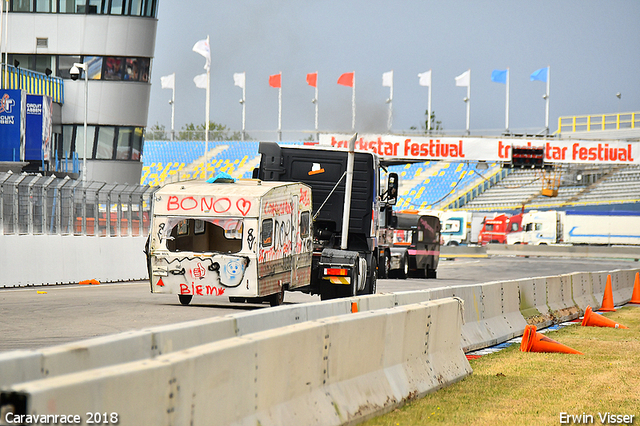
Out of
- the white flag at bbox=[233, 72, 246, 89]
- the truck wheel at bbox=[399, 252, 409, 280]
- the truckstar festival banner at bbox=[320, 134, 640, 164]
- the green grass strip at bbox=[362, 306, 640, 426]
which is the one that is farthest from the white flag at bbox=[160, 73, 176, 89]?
the green grass strip at bbox=[362, 306, 640, 426]

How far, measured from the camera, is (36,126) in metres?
42.7

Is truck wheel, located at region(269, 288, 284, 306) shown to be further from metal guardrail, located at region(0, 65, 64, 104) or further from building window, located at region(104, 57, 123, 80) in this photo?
building window, located at region(104, 57, 123, 80)

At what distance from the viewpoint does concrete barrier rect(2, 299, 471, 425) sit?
175 inches

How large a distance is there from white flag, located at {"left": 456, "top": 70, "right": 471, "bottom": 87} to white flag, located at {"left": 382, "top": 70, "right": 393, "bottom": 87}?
5241 millimetres

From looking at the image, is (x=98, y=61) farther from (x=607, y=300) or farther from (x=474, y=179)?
(x=474, y=179)

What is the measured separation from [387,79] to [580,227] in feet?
62.3

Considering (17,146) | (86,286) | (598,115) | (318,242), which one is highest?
(598,115)

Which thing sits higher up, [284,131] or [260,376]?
[284,131]

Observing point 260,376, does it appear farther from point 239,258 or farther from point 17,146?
point 17,146

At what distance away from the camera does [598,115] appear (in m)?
73.3

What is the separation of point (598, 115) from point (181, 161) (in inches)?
1494

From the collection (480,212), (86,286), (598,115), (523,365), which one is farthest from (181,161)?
(523,365)

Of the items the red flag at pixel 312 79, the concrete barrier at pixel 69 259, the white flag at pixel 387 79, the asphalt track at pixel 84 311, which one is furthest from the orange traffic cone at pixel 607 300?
the red flag at pixel 312 79

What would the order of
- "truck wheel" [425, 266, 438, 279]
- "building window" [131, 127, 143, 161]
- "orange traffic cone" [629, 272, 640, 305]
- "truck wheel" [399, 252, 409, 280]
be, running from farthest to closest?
"building window" [131, 127, 143, 161]
"truck wheel" [425, 266, 438, 279]
"truck wheel" [399, 252, 409, 280]
"orange traffic cone" [629, 272, 640, 305]
